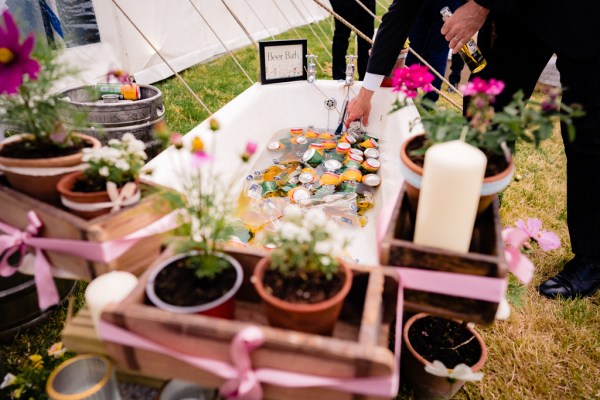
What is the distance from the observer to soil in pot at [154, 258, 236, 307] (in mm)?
772

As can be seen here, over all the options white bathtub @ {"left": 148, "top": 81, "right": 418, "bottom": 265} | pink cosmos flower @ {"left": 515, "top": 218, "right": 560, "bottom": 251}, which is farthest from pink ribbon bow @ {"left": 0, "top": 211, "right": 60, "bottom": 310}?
pink cosmos flower @ {"left": 515, "top": 218, "right": 560, "bottom": 251}

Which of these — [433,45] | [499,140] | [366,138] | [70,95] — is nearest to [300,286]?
[499,140]

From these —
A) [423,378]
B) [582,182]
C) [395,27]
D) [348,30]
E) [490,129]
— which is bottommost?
[423,378]

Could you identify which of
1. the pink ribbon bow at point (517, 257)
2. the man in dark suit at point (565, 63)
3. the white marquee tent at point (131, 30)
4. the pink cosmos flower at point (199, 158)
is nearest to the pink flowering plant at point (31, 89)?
the pink cosmos flower at point (199, 158)

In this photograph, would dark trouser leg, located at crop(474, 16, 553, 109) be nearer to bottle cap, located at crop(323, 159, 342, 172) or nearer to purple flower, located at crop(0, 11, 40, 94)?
bottle cap, located at crop(323, 159, 342, 172)

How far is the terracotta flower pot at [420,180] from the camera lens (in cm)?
84

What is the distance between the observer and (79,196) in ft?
2.92

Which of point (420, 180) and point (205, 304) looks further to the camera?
point (420, 180)

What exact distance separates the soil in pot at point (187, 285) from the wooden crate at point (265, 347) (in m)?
0.04

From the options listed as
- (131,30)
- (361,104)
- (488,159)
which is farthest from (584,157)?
(131,30)

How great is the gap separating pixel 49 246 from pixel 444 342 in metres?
1.09

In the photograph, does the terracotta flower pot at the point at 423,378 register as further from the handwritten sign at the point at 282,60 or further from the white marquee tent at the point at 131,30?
the white marquee tent at the point at 131,30

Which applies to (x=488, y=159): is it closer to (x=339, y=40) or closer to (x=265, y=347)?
(x=265, y=347)

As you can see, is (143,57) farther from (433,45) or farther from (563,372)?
(563,372)
